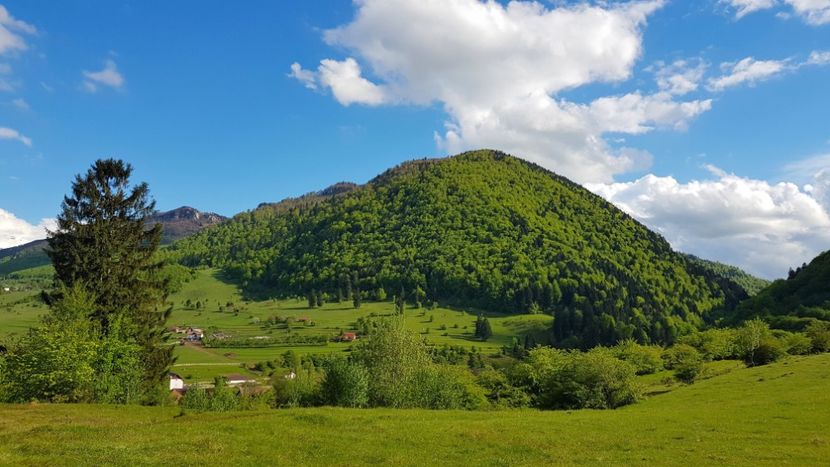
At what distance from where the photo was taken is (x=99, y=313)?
56.2m

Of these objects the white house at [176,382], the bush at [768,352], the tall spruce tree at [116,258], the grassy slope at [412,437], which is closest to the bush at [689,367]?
the bush at [768,352]

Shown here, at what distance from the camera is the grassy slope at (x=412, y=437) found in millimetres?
26188

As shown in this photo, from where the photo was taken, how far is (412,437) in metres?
32.9

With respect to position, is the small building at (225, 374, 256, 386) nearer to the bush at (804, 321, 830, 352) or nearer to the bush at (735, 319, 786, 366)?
the bush at (735, 319, 786, 366)

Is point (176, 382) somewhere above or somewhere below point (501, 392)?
below

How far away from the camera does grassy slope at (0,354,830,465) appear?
1031 inches

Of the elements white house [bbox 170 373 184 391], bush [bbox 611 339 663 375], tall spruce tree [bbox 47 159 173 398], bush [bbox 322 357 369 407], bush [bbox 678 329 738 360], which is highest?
tall spruce tree [bbox 47 159 173 398]

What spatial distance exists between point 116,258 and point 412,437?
4360 cm

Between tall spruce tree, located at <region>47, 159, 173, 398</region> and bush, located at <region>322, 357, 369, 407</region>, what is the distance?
71.1 feet

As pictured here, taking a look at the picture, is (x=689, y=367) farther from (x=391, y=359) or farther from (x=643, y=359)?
(x=391, y=359)

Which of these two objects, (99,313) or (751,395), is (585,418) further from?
(99,313)

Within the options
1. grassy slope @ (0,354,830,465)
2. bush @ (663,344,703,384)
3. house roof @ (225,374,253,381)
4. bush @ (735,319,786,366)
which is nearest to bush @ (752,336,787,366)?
bush @ (735,319,786,366)

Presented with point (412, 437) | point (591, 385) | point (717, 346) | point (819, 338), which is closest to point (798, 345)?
point (819, 338)

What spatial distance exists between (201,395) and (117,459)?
60888mm
